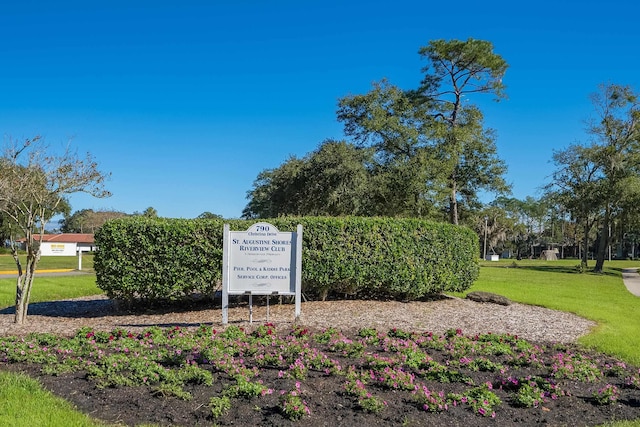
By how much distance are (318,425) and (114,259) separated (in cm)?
714

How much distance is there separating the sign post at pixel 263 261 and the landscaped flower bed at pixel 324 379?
1.69 metres

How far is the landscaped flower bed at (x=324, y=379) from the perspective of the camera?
15.0ft

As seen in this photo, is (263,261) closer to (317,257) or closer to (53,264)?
(317,257)

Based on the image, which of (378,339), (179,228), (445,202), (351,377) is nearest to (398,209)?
(445,202)

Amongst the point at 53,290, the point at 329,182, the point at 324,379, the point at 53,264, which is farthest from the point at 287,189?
the point at 324,379

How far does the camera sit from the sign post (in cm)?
905

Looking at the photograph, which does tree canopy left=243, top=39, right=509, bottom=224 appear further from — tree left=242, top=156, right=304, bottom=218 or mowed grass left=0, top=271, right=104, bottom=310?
mowed grass left=0, top=271, right=104, bottom=310

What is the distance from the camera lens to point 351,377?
17.6ft

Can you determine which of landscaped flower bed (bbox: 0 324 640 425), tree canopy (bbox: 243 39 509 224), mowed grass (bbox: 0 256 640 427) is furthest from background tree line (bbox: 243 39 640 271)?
landscaped flower bed (bbox: 0 324 640 425)

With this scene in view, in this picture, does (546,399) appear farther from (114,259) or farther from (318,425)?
(114,259)

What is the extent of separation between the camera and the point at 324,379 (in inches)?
213

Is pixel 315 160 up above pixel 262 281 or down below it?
above

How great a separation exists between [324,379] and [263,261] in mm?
3900

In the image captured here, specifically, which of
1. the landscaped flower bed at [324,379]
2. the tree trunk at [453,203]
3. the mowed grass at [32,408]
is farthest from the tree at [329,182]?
the mowed grass at [32,408]
